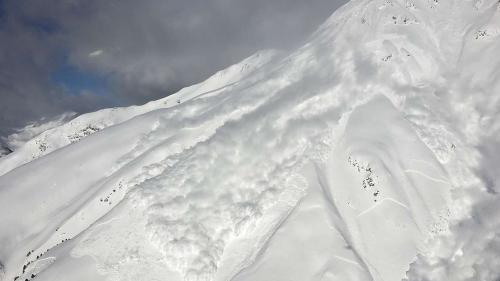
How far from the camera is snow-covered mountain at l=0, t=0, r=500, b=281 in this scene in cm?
6494

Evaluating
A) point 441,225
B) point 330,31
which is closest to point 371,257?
point 441,225

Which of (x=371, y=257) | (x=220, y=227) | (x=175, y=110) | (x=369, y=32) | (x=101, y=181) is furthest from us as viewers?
(x=175, y=110)

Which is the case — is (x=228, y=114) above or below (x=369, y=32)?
below

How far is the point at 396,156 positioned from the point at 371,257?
2279cm

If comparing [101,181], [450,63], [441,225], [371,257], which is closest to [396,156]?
[441,225]

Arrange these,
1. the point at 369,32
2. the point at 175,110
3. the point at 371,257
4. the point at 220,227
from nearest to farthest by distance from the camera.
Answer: the point at 371,257, the point at 220,227, the point at 369,32, the point at 175,110

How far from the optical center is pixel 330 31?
416 ft

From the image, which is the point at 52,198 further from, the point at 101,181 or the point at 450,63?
the point at 450,63

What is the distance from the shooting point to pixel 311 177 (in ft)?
256

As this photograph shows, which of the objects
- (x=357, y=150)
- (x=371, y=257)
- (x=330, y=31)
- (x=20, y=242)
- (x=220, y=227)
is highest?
(x=330, y=31)

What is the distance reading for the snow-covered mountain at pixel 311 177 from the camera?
213 feet

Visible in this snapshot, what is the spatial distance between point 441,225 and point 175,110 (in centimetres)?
8119

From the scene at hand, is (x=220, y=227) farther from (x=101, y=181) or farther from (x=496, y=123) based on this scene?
(x=496, y=123)

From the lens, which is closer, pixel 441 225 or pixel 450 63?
pixel 441 225
